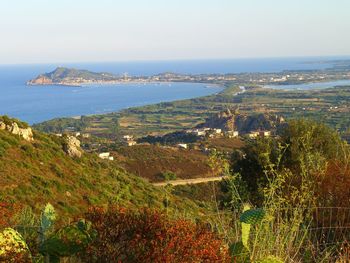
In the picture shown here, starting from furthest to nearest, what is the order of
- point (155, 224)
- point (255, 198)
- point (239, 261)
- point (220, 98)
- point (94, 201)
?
1. point (220, 98)
2. point (94, 201)
3. point (255, 198)
4. point (239, 261)
5. point (155, 224)

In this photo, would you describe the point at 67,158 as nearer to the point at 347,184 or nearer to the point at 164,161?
the point at 164,161

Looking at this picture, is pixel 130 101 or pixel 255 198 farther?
pixel 130 101

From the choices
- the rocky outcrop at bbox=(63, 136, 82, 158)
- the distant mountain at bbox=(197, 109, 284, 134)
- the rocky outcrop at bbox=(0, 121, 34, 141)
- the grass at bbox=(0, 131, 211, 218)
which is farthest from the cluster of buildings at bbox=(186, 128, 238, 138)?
the rocky outcrop at bbox=(0, 121, 34, 141)

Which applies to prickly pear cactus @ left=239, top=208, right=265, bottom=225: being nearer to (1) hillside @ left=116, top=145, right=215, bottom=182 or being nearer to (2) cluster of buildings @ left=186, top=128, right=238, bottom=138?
(1) hillside @ left=116, top=145, right=215, bottom=182

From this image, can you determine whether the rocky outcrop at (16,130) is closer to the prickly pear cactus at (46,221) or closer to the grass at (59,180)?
the grass at (59,180)

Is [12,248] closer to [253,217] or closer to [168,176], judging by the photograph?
[253,217]

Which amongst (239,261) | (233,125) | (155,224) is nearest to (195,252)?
(155,224)
